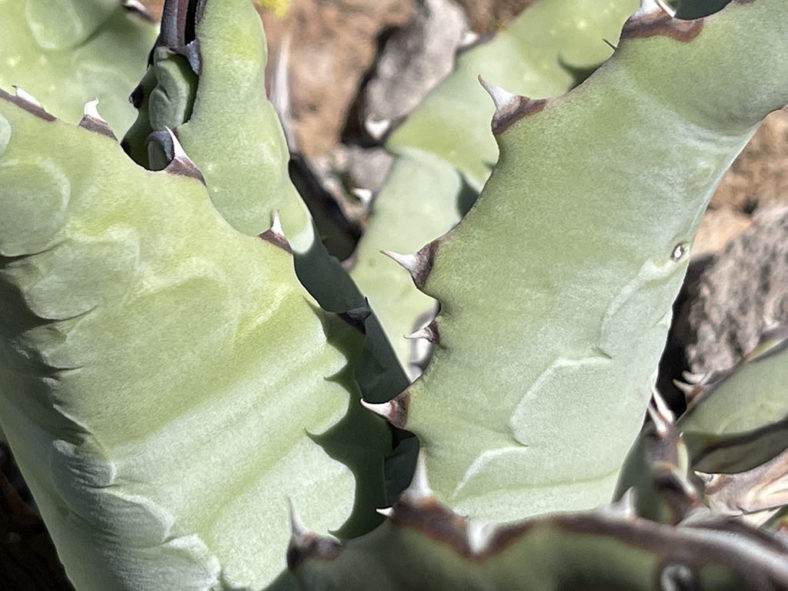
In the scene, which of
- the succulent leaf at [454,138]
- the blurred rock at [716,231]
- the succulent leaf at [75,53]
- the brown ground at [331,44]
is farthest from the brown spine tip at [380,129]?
the brown ground at [331,44]

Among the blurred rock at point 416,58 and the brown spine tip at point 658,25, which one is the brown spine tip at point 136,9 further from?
the blurred rock at point 416,58

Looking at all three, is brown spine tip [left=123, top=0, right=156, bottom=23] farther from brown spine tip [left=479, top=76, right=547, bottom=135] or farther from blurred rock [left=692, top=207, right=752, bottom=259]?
blurred rock [left=692, top=207, right=752, bottom=259]

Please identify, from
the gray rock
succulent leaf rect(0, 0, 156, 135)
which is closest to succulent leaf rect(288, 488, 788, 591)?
succulent leaf rect(0, 0, 156, 135)

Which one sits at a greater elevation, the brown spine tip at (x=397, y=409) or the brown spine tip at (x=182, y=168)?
the brown spine tip at (x=182, y=168)

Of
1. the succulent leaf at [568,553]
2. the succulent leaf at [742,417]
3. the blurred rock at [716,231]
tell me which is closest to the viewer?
the succulent leaf at [568,553]

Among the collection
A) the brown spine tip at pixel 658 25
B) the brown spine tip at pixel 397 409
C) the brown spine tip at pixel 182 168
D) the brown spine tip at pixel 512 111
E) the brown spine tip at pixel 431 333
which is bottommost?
the brown spine tip at pixel 397 409

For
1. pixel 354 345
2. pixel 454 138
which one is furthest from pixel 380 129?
pixel 354 345

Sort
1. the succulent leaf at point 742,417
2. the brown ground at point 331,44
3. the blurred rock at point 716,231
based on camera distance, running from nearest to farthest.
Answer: the succulent leaf at point 742,417, the blurred rock at point 716,231, the brown ground at point 331,44

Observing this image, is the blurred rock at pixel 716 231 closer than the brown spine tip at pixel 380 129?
No
